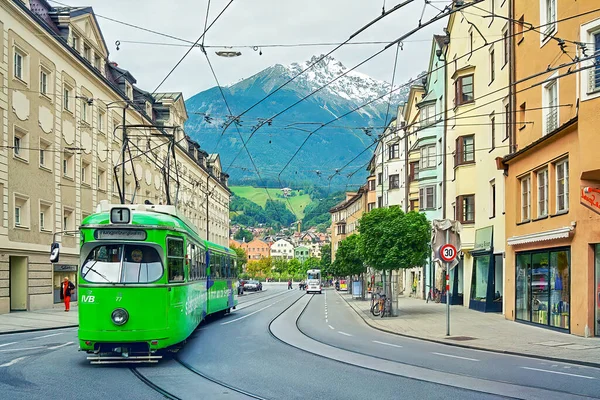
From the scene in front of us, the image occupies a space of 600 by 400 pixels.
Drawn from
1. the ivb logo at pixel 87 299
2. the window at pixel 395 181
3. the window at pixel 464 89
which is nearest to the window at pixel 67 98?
the window at pixel 464 89

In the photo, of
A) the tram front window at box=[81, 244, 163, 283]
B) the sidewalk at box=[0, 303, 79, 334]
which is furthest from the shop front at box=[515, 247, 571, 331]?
the sidewalk at box=[0, 303, 79, 334]

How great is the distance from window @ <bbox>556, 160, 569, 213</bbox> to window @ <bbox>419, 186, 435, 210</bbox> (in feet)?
76.4

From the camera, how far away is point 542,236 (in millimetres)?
22297

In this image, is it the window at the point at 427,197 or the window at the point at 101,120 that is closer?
the window at the point at 101,120

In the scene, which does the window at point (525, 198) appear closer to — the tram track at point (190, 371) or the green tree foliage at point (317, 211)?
the tram track at point (190, 371)

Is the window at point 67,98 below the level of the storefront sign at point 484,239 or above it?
above

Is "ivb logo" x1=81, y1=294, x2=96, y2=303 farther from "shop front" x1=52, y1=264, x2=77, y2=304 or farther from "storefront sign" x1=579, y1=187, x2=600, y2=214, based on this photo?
"shop front" x1=52, y1=264, x2=77, y2=304

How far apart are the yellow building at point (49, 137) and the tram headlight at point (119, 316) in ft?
47.0

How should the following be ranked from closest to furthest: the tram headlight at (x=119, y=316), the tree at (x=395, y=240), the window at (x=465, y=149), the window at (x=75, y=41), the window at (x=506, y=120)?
the tram headlight at (x=119, y=316) < the window at (x=506, y=120) < the tree at (x=395, y=240) < the window at (x=465, y=149) < the window at (x=75, y=41)

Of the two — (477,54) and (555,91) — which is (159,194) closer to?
(477,54)

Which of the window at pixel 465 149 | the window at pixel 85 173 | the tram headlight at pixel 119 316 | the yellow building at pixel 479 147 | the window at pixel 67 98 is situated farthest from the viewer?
the window at pixel 85 173

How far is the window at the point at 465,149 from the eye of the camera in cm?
3569

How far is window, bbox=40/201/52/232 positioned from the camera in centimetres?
3447

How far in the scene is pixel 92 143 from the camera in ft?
135
